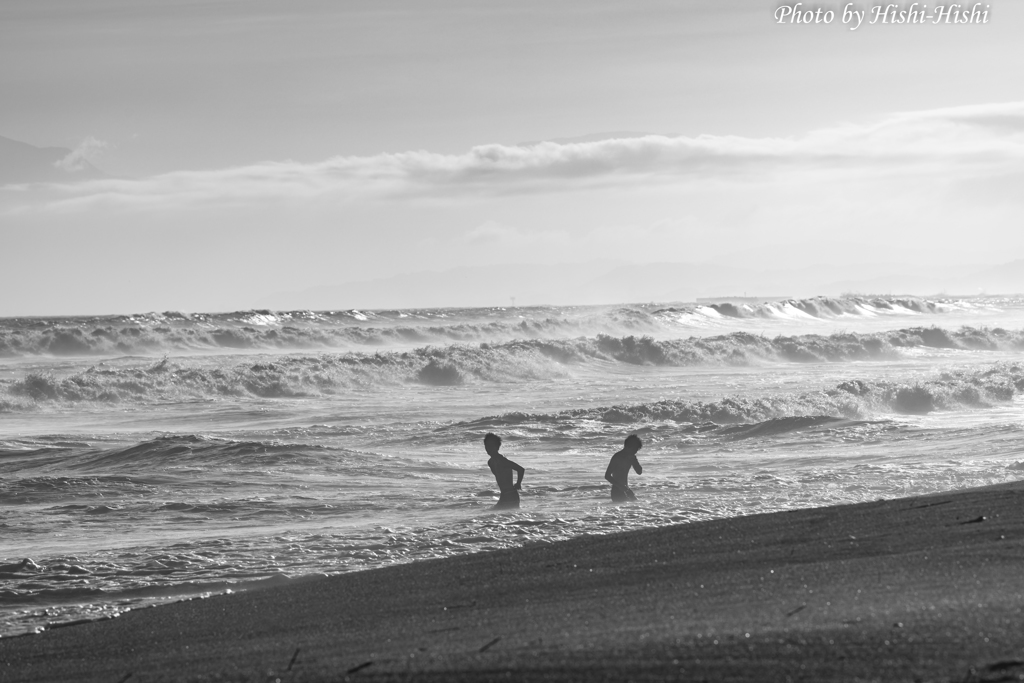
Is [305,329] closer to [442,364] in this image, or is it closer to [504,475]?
[442,364]

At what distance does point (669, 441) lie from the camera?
60.9ft

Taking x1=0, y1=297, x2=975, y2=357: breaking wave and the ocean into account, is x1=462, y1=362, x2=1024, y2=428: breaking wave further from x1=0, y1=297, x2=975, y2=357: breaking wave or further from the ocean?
x1=0, y1=297, x2=975, y2=357: breaking wave

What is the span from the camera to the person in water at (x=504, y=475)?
38.5 feet

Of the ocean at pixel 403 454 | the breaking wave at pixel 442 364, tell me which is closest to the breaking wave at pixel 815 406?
the ocean at pixel 403 454

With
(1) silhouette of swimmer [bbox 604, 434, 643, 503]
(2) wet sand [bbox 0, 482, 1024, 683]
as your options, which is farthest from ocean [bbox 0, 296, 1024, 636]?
(2) wet sand [bbox 0, 482, 1024, 683]

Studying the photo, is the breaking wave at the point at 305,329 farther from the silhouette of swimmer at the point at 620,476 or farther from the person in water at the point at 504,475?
the silhouette of swimmer at the point at 620,476

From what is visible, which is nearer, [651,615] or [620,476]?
[651,615]

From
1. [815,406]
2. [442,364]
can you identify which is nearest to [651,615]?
[815,406]

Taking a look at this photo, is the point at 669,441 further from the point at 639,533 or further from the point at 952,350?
the point at 952,350

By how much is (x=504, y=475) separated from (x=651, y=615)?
Result: 7.23 meters

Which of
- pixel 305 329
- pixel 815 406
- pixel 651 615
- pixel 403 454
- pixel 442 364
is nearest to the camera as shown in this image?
pixel 651 615

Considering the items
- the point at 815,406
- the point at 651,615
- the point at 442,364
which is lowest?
the point at 815,406

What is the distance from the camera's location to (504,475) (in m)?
12.1

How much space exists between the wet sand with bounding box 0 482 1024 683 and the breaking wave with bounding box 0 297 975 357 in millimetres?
47514
